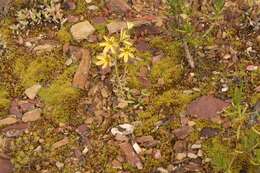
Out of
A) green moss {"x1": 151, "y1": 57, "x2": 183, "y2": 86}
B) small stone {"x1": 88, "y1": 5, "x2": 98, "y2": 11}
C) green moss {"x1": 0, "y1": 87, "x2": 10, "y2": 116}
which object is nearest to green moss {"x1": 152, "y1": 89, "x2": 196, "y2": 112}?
green moss {"x1": 151, "y1": 57, "x2": 183, "y2": 86}

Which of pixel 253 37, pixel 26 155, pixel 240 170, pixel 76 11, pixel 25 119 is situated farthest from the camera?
pixel 76 11

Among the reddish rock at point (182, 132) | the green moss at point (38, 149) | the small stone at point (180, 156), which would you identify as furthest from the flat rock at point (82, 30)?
the small stone at point (180, 156)

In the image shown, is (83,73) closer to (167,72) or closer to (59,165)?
(167,72)

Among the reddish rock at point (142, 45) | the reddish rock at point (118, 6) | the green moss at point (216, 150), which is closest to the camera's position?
the green moss at point (216, 150)

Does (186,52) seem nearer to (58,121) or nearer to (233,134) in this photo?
(233,134)

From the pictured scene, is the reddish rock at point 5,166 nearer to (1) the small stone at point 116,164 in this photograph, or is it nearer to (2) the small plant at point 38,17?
(1) the small stone at point 116,164

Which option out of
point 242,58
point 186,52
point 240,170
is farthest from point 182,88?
point 240,170
